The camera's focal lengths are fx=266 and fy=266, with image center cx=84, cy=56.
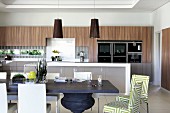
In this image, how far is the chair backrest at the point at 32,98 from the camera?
3.87 meters

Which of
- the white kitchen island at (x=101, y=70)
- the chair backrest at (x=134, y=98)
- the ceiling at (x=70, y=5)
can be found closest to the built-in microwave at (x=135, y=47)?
the ceiling at (x=70, y=5)

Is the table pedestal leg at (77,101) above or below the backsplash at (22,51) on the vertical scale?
below

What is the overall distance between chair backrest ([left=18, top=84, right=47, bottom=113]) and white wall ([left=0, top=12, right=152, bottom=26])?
24.3 ft

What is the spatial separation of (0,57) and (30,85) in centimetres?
786

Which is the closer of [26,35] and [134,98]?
[134,98]

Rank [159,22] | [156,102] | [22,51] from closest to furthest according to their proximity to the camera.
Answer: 1. [156,102]
2. [159,22]
3. [22,51]

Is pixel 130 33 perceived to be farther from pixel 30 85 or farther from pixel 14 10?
pixel 30 85

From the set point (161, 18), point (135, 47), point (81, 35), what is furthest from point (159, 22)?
point (81, 35)

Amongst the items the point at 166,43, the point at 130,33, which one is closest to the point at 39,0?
the point at 130,33

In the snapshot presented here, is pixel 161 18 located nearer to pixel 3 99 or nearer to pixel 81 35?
pixel 81 35

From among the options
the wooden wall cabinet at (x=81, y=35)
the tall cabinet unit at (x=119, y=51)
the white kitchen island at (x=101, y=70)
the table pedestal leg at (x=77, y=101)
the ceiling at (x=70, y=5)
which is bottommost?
the table pedestal leg at (x=77, y=101)

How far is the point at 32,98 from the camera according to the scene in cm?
390

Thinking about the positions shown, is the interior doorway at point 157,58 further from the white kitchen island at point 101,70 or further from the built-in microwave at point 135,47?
the white kitchen island at point 101,70

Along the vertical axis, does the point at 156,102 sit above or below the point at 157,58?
below
